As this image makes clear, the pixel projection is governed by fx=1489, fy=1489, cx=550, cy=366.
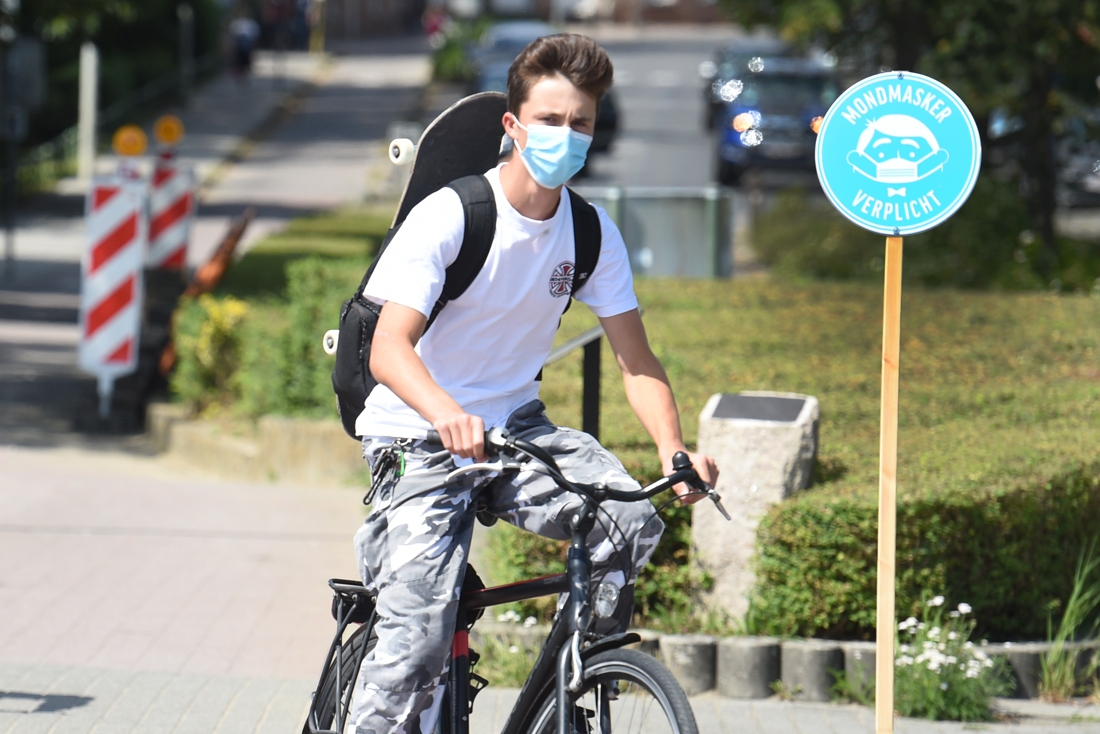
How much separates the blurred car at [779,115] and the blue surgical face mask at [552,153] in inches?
785

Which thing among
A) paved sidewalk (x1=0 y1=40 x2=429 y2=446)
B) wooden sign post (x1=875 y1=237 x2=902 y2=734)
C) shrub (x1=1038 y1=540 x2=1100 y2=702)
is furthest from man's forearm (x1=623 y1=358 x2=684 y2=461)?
paved sidewalk (x1=0 y1=40 x2=429 y2=446)

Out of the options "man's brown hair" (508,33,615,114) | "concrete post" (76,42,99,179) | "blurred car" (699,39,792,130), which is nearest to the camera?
"man's brown hair" (508,33,615,114)

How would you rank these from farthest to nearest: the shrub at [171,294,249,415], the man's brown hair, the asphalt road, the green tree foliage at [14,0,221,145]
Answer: the asphalt road, the green tree foliage at [14,0,221,145], the shrub at [171,294,249,415], the man's brown hair

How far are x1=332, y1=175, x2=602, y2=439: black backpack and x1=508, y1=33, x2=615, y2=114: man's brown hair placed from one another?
0.26 metres

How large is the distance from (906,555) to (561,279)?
2.29 meters

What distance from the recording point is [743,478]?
17.1 feet

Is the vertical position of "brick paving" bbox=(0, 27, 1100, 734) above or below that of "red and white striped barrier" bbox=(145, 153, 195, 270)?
below

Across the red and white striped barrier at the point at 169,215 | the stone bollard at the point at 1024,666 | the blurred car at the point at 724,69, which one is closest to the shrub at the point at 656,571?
the stone bollard at the point at 1024,666

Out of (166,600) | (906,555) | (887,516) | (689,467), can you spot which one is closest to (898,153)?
(887,516)

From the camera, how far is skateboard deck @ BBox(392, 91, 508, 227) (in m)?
3.59

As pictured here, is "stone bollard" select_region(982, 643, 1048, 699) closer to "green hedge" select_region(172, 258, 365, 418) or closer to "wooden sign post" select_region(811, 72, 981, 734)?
"wooden sign post" select_region(811, 72, 981, 734)

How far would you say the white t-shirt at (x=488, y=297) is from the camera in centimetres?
320

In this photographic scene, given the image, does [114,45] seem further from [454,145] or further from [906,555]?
[454,145]

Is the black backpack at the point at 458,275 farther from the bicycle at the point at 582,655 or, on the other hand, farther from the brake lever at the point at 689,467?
the brake lever at the point at 689,467
